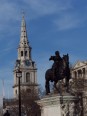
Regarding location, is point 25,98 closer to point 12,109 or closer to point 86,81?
point 12,109

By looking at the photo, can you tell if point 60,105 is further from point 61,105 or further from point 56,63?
point 56,63

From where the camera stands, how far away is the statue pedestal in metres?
26.9

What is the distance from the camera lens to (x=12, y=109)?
12494 cm

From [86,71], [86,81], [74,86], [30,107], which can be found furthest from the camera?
[86,71]

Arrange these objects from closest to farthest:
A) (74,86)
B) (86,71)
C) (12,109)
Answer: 1. (74,86)
2. (12,109)
3. (86,71)

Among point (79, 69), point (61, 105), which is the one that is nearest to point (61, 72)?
point (61, 105)

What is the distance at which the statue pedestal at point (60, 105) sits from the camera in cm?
2692

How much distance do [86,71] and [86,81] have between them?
40.6 m

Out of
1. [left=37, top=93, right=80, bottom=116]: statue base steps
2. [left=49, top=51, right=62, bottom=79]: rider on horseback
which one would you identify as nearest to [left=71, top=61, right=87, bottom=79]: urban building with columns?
[left=49, top=51, right=62, bottom=79]: rider on horseback

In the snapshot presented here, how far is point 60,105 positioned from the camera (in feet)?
88.4

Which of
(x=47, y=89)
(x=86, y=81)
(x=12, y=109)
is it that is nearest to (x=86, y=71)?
(x=12, y=109)

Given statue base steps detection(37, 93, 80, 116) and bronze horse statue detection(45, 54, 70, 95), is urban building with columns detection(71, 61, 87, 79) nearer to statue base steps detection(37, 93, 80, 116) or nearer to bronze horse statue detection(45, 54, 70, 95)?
bronze horse statue detection(45, 54, 70, 95)

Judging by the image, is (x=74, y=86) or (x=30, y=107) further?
(x=30, y=107)

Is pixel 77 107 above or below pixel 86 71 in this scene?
below
